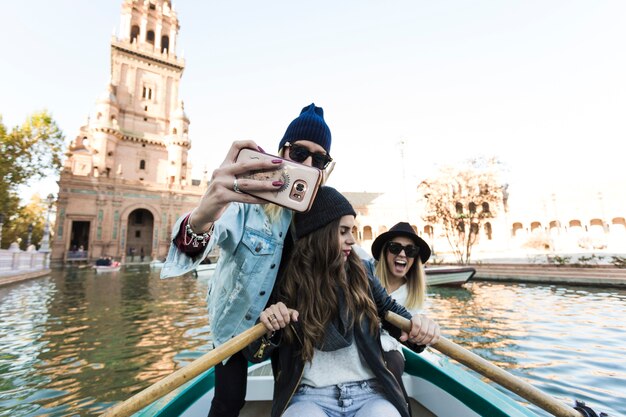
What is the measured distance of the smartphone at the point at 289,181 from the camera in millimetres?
1354

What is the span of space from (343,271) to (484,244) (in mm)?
44366

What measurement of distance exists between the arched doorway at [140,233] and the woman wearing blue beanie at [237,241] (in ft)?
123

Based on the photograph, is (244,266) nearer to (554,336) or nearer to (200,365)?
(200,365)

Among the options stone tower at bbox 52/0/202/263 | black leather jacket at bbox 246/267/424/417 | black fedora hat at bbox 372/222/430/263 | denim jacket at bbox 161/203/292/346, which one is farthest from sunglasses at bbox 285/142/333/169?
stone tower at bbox 52/0/202/263

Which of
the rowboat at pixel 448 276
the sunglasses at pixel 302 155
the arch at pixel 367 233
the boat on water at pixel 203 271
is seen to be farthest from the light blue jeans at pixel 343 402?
the arch at pixel 367 233

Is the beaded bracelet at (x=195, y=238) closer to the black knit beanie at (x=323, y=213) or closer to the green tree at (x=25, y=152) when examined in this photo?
the black knit beanie at (x=323, y=213)

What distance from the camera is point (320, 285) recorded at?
1892 mm

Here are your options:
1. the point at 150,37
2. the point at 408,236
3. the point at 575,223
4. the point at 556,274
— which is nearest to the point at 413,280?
the point at 408,236

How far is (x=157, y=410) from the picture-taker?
87.1 inches

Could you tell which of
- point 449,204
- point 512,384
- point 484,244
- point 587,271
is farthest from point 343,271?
point 484,244

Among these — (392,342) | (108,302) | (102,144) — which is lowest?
(108,302)

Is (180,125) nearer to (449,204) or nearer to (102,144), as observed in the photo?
(102,144)

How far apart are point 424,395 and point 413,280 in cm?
125

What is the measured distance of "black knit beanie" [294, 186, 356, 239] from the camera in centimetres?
191
